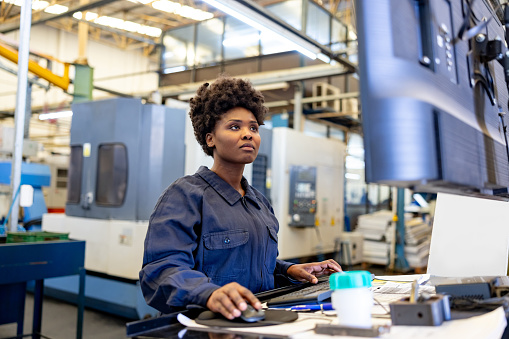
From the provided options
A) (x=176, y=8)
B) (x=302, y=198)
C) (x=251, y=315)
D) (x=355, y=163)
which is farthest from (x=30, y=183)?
(x=355, y=163)

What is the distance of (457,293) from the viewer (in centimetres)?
91

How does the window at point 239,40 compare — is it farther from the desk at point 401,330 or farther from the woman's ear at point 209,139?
the desk at point 401,330

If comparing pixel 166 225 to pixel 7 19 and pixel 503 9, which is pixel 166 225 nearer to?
pixel 503 9

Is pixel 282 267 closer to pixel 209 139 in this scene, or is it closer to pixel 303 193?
pixel 209 139

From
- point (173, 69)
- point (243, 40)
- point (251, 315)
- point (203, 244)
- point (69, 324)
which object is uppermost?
point (243, 40)

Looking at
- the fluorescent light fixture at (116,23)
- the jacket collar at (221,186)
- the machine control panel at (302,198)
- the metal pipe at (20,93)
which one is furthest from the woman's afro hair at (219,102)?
the fluorescent light fixture at (116,23)

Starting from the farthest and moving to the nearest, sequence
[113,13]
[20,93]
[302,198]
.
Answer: [113,13] < [302,198] < [20,93]

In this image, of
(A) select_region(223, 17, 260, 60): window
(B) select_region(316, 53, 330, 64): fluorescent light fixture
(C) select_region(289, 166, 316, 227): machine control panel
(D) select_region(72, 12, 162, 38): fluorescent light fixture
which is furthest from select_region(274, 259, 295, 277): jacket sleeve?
(A) select_region(223, 17, 260, 60): window

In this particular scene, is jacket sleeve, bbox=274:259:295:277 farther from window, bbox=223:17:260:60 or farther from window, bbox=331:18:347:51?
window, bbox=331:18:347:51

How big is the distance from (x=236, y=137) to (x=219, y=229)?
0.91 feet

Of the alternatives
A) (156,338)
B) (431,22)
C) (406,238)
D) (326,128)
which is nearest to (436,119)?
(431,22)

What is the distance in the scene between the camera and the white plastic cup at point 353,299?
0.70 metres

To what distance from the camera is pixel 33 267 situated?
2.59m

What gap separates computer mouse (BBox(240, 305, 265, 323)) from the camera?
2.63ft
